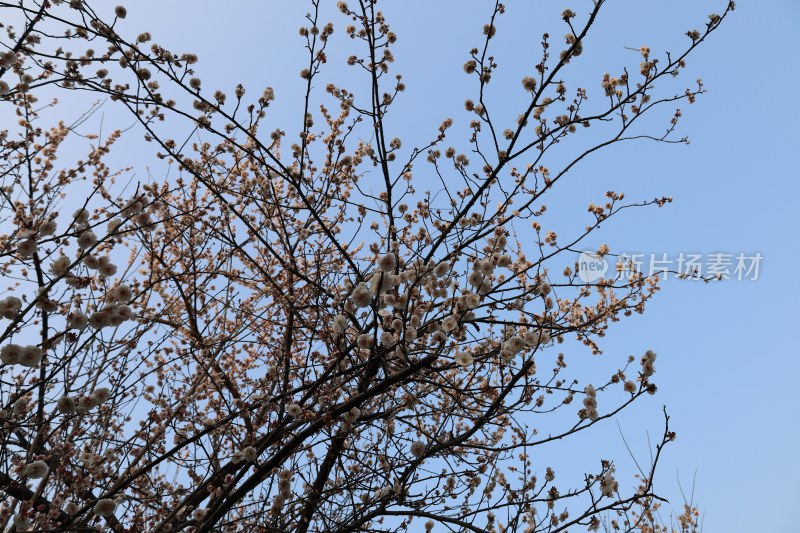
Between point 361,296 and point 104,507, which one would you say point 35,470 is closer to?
point 104,507

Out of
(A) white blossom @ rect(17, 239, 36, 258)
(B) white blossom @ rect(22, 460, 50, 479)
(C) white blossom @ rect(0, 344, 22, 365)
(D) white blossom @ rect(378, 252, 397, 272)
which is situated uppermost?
(D) white blossom @ rect(378, 252, 397, 272)

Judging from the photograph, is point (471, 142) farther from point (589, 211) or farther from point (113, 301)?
point (113, 301)

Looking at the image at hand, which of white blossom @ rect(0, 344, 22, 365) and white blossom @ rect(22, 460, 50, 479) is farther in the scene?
white blossom @ rect(22, 460, 50, 479)

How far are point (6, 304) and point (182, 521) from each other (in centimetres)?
159

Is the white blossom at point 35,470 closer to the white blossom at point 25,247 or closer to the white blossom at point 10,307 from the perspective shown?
the white blossom at point 10,307

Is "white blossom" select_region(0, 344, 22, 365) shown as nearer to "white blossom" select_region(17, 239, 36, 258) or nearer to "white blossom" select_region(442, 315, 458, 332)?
"white blossom" select_region(17, 239, 36, 258)

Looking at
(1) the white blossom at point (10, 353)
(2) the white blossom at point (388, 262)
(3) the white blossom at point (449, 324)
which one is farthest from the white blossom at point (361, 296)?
(1) the white blossom at point (10, 353)

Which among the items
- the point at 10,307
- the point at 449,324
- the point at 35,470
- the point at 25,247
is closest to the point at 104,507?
the point at 35,470

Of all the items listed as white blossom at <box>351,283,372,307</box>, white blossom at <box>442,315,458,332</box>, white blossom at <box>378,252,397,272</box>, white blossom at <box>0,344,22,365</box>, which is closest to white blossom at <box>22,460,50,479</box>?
white blossom at <box>0,344,22,365</box>

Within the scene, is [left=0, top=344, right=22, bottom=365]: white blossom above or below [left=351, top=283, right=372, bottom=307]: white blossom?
below

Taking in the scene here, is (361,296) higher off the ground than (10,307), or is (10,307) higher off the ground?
(361,296)

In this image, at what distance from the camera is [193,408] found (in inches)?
176

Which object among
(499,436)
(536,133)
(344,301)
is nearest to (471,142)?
(536,133)

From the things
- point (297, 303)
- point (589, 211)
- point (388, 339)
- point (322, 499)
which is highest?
point (589, 211)
